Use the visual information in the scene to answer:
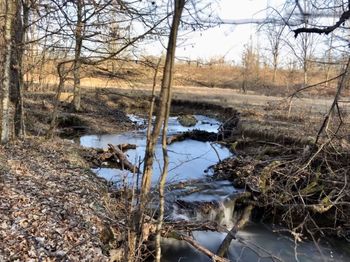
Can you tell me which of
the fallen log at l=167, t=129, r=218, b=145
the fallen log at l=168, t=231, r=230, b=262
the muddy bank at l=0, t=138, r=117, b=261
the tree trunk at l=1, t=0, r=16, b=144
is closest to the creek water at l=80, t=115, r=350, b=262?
the fallen log at l=168, t=231, r=230, b=262

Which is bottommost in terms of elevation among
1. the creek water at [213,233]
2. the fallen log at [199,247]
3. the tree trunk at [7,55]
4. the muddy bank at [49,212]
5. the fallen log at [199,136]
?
the creek water at [213,233]

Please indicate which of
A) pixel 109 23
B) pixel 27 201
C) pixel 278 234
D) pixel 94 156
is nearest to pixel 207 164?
pixel 94 156

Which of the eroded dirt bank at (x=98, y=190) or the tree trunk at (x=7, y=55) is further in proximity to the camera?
the tree trunk at (x=7, y=55)

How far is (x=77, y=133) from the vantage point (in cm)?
1812

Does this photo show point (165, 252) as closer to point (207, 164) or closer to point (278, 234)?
point (278, 234)

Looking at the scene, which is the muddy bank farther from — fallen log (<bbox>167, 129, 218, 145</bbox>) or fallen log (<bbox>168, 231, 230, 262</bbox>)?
fallen log (<bbox>167, 129, 218, 145</bbox>)

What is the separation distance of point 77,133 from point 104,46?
26.1 feet

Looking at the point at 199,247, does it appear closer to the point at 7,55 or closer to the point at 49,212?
the point at 49,212

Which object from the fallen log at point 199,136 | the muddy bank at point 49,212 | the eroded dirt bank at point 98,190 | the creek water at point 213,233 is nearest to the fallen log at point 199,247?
the creek water at point 213,233

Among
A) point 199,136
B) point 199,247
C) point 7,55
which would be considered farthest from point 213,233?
point 199,136

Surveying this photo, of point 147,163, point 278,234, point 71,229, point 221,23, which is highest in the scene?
point 221,23

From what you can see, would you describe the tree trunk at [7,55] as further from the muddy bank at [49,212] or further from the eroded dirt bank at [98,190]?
the muddy bank at [49,212]

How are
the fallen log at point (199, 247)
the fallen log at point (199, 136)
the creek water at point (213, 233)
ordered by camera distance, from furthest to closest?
the fallen log at point (199, 136)
the creek water at point (213, 233)
the fallen log at point (199, 247)

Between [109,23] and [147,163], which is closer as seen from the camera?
[147,163]
